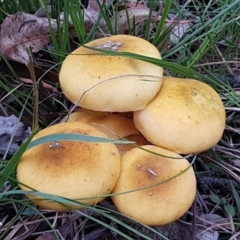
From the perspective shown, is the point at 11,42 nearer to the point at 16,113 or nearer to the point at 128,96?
the point at 16,113

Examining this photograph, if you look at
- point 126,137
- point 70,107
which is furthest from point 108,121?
point 70,107

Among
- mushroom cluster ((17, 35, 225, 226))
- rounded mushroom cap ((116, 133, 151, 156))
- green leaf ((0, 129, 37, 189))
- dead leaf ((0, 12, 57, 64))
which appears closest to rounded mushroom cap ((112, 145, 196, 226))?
mushroom cluster ((17, 35, 225, 226))

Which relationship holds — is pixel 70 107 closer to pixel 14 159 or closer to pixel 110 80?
pixel 110 80

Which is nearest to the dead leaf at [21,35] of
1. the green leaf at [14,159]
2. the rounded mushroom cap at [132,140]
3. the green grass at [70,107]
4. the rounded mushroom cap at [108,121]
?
the green grass at [70,107]

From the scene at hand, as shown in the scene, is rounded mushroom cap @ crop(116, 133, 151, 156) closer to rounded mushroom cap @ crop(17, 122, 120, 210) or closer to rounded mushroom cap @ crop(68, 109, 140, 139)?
rounded mushroom cap @ crop(68, 109, 140, 139)

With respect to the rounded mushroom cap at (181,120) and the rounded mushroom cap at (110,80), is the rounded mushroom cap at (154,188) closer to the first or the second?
the rounded mushroom cap at (181,120)
